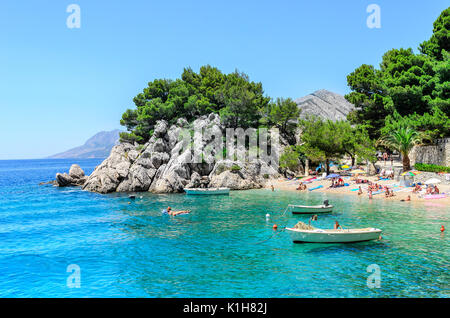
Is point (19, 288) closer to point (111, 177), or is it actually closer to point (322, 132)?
point (111, 177)

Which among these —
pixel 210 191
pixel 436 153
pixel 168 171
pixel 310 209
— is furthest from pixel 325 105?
pixel 310 209

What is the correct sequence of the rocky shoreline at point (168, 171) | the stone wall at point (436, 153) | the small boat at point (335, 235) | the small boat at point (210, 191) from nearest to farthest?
the small boat at point (335, 235) → the stone wall at point (436, 153) → the small boat at point (210, 191) → the rocky shoreline at point (168, 171)

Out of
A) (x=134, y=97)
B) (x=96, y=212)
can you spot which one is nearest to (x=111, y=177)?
(x=96, y=212)

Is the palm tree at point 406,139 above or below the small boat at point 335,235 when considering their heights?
above

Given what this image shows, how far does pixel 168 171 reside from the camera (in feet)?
196

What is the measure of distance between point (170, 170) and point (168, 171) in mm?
605

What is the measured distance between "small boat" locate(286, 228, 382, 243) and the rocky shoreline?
35.4 metres

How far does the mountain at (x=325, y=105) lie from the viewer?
123m

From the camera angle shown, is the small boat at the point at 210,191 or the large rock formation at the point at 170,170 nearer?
the small boat at the point at 210,191

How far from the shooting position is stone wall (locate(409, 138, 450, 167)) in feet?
157

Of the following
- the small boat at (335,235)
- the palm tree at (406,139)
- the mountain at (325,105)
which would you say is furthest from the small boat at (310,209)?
the mountain at (325,105)

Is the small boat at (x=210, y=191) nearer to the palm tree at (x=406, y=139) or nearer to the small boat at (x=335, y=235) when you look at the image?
the small boat at (x=335, y=235)

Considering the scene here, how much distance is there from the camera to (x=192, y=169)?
2421 inches

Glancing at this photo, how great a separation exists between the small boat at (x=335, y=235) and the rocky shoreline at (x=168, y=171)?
35430 millimetres
